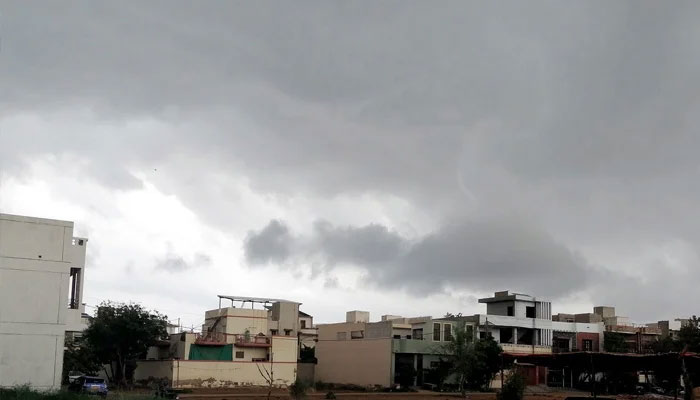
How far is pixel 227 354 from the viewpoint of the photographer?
6775cm

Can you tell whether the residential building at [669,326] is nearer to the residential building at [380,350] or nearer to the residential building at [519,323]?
the residential building at [519,323]

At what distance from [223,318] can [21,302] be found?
30424mm

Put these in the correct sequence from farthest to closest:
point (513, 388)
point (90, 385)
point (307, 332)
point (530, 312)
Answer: point (307, 332)
point (530, 312)
point (90, 385)
point (513, 388)

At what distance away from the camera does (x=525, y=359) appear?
5144 centimetres

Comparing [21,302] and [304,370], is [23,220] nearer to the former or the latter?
[21,302]

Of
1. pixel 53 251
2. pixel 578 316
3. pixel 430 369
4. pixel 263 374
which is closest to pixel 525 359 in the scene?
pixel 430 369

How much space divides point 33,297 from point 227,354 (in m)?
27.1

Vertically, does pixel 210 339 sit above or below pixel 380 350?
above

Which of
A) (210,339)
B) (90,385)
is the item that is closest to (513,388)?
(90,385)

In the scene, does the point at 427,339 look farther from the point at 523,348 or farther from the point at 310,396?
the point at 310,396

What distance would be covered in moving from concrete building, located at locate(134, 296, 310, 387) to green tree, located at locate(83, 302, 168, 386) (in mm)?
2122

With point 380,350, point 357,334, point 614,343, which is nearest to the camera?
point 380,350

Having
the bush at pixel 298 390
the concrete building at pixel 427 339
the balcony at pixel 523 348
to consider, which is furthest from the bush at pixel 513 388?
the balcony at pixel 523 348

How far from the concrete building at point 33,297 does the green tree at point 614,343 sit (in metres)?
59.3
